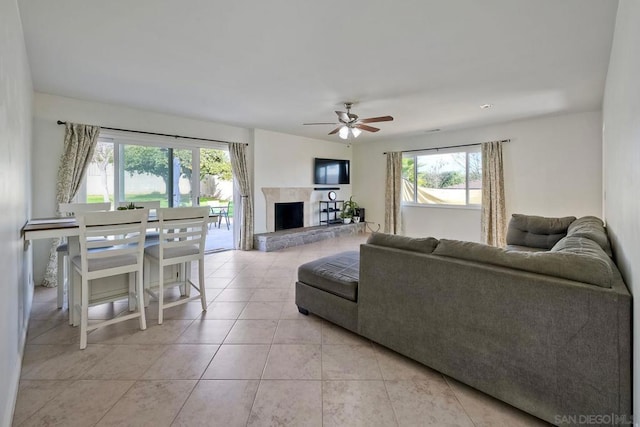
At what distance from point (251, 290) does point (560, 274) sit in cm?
295

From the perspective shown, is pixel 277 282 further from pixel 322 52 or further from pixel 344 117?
pixel 322 52

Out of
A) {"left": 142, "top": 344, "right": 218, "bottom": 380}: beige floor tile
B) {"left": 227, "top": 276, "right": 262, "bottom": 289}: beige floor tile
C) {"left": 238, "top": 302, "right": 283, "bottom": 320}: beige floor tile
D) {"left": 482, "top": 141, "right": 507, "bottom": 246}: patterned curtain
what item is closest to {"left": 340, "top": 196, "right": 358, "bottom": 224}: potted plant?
{"left": 482, "top": 141, "right": 507, "bottom": 246}: patterned curtain

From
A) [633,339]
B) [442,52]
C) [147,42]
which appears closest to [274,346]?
[633,339]

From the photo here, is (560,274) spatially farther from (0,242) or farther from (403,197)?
(403,197)

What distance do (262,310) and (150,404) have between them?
1343 mm

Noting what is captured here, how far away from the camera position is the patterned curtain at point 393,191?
22.8ft

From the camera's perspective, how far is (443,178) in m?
6.46

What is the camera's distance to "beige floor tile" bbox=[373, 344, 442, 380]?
190 centimetres

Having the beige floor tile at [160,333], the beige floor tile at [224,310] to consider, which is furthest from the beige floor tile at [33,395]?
the beige floor tile at [224,310]

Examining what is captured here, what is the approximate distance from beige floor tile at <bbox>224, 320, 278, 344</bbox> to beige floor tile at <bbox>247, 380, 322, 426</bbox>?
0.54 meters

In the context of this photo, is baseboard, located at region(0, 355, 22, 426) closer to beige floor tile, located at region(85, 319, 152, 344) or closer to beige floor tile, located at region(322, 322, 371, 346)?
beige floor tile, located at region(85, 319, 152, 344)

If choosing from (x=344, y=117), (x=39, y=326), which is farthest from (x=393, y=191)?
(x=39, y=326)

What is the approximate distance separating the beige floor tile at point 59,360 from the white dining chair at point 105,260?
4.0 inches

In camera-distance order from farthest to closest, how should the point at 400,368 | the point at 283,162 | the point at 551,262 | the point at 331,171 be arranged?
the point at 331,171
the point at 283,162
the point at 400,368
the point at 551,262
